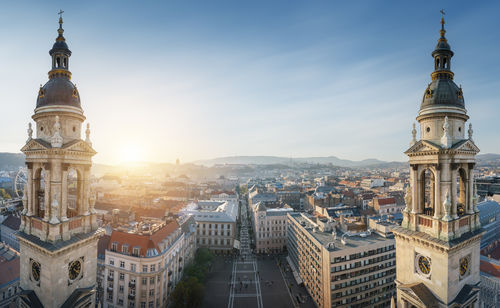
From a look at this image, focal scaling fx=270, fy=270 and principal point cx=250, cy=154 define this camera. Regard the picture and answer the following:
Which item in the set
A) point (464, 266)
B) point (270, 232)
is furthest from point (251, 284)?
point (464, 266)

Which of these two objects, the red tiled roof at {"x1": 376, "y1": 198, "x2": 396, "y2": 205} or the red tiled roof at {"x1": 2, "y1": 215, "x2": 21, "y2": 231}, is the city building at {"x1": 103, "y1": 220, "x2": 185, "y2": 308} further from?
the red tiled roof at {"x1": 376, "y1": 198, "x2": 396, "y2": 205}

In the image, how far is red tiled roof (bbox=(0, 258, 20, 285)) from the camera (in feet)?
162

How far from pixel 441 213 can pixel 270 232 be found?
73576 mm

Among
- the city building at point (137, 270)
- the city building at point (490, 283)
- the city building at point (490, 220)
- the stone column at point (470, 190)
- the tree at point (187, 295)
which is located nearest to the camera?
the stone column at point (470, 190)

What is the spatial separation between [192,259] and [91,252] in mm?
53881

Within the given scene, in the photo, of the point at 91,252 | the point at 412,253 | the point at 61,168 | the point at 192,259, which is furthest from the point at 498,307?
the point at 61,168

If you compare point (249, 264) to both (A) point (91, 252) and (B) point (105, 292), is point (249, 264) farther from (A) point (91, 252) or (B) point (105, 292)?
(A) point (91, 252)

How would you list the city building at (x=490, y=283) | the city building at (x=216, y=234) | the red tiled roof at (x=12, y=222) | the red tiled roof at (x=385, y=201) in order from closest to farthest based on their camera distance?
the city building at (x=490, y=283) < the red tiled roof at (x=12, y=222) < the city building at (x=216, y=234) < the red tiled roof at (x=385, y=201)

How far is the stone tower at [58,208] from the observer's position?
2069 cm

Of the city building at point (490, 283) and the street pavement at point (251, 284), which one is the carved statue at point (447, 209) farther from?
the city building at point (490, 283)

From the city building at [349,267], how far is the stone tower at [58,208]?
41.5 meters

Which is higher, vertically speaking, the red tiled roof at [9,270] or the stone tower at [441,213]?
the stone tower at [441,213]

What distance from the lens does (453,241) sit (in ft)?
66.6

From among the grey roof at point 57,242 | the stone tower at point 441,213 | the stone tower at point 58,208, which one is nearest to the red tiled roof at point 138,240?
the stone tower at point 58,208
